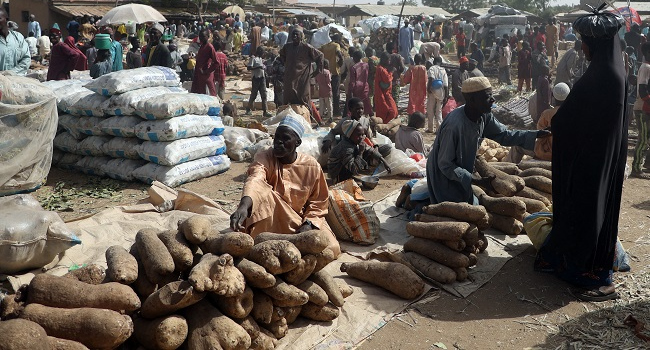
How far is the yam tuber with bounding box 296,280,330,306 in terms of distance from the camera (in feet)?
12.9

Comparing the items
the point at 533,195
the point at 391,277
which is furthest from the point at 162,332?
Result: the point at 533,195

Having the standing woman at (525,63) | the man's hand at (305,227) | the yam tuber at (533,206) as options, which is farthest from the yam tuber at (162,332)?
the standing woman at (525,63)

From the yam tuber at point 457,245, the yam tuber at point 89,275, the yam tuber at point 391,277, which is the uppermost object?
the yam tuber at point 89,275

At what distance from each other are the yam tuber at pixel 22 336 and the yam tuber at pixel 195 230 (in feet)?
3.35

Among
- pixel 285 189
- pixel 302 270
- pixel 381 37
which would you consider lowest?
pixel 381 37

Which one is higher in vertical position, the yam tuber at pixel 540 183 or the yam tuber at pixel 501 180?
the yam tuber at pixel 501 180

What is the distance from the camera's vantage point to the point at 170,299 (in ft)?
10.7

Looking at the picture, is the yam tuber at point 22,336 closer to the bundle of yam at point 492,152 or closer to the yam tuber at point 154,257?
the yam tuber at point 154,257

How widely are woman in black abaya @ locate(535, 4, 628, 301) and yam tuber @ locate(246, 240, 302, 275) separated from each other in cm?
220

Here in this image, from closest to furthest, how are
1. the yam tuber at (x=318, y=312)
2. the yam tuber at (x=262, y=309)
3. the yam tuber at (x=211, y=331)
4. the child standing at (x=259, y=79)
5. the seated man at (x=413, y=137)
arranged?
the yam tuber at (x=211, y=331) < the yam tuber at (x=262, y=309) < the yam tuber at (x=318, y=312) < the seated man at (x=413, y=137) < the child standing at (x=259, y=79)

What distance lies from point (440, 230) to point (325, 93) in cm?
787

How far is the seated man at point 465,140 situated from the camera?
5.45 m

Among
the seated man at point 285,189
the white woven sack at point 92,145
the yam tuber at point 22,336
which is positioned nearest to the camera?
the yam tuber at point 22,336

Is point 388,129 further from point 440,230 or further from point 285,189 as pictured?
point 285,189
